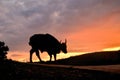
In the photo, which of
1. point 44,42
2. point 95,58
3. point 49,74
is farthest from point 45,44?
point 49,74

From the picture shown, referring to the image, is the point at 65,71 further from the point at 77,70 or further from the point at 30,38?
the point at 30,38

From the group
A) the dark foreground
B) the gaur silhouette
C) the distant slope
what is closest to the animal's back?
the gaur silhouette

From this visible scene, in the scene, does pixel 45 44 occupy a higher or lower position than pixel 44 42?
lower

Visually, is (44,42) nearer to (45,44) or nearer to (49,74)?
(45,44)

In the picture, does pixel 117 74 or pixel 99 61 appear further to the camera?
pixel 99 61

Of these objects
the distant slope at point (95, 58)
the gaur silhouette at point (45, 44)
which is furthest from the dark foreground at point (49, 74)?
the gaur silhouette at point (45, 44)

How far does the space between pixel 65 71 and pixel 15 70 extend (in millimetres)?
2205

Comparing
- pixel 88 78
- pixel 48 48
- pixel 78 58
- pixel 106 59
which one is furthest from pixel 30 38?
pixel 88 78

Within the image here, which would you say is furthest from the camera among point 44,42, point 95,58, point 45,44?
point 45,44

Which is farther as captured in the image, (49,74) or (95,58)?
(95,58)

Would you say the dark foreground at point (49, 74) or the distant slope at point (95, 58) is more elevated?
the distant slope at point (95, 58)

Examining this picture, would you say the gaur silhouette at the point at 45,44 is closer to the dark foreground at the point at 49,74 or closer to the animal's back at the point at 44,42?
the animal's back at the point at 44,42

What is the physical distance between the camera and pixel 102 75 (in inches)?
551

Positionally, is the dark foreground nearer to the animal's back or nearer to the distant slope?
the distant slope
